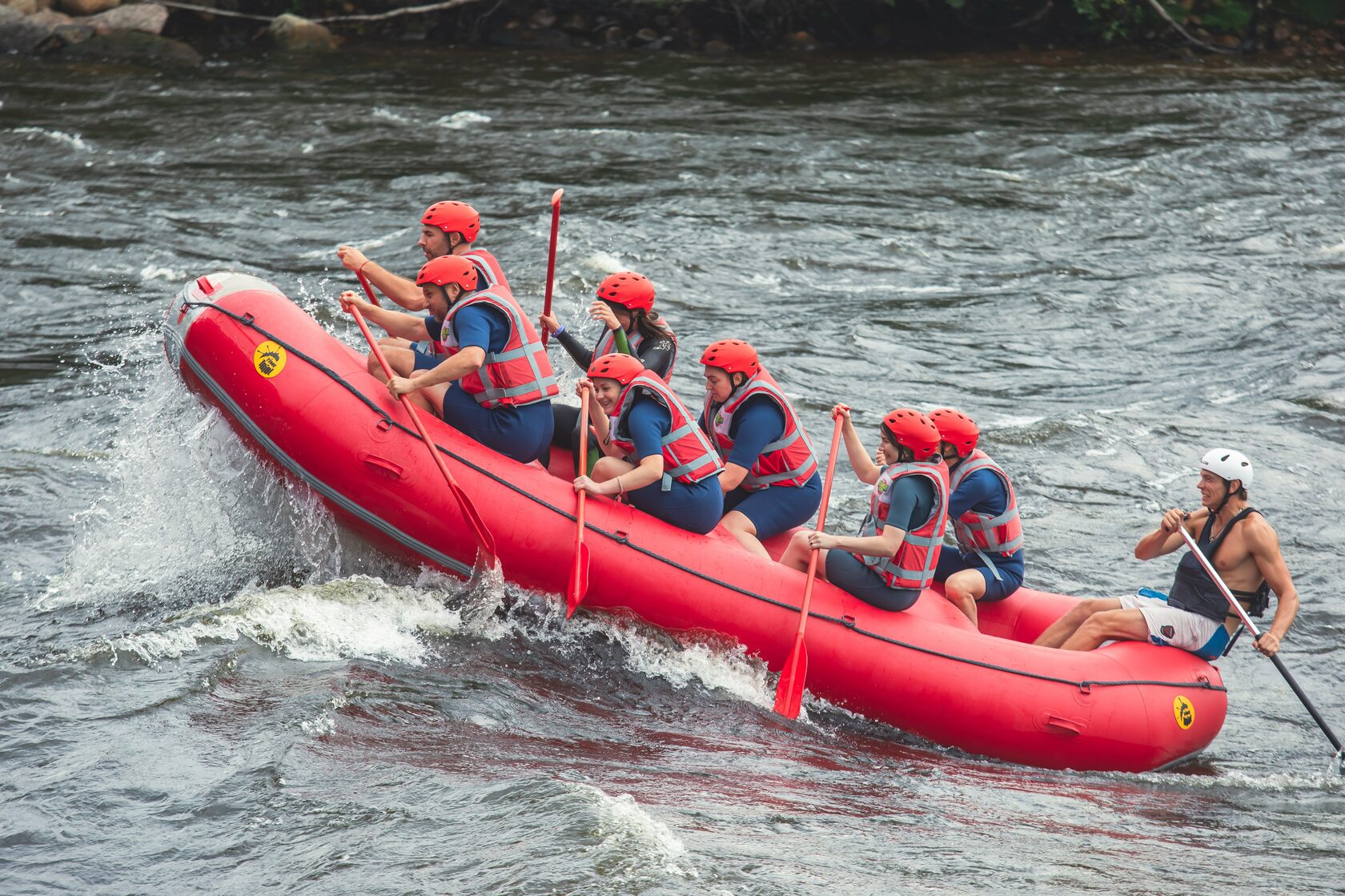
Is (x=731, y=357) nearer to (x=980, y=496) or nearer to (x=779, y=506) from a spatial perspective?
(x=779, y=506)

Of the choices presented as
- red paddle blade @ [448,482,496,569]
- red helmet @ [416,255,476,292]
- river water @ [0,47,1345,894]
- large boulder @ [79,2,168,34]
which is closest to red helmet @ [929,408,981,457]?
river water @ [0,47,1345,894]

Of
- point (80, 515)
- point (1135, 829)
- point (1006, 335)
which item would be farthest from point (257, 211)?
point (1135, 829)

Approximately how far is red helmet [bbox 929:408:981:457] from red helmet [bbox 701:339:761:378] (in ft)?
3.10

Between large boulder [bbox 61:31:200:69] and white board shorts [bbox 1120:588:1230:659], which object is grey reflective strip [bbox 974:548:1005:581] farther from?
large boulder [bbox 61:31:200:69]

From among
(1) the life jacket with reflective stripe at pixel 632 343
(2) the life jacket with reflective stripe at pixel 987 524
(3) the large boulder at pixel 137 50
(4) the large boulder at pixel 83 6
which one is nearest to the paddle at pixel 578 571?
(1) the life jacket with reflective stripe at pixel 632 343

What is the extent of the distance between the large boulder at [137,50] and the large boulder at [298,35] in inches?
53.6

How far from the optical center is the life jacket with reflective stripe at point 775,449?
675 cm

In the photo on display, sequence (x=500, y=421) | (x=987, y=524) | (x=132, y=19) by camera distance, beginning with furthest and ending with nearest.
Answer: (x=132, y=19) → (x=987, y=524) → (x=500, y=421)

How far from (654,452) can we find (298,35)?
16103 millimetres

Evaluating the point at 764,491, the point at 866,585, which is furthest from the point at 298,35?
the point at 866,585

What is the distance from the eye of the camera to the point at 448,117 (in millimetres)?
16828

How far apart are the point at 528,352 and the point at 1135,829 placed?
11.3ft

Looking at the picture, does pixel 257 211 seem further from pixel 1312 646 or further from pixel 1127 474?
pixel 1312 646

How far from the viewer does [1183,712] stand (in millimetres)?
6312
